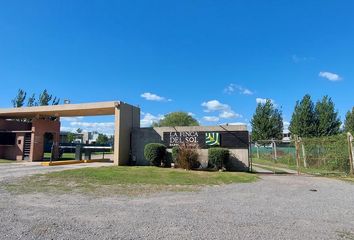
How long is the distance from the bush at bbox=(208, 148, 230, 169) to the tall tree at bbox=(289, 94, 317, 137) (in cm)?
1935

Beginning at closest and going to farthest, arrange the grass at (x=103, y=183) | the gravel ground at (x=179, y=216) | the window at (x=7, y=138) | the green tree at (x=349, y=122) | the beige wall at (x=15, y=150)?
the gravel ground at (x=179, y=216), the grass at (x=103, y=183), the beige wall at (x=15, y=150), the window at (x=7, y=138), the green tree at (x=349, y=122)

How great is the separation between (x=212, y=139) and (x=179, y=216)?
40.8ft

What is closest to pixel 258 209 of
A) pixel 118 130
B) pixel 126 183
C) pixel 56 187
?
pixel 126 183

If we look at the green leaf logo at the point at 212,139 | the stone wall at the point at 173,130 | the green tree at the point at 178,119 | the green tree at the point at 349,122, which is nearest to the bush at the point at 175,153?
the stone wall at the point at 173,130

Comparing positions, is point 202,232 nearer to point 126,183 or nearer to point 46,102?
point 126,183

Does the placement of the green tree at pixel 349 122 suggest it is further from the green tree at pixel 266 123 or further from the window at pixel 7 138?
the window at pixel 7 138

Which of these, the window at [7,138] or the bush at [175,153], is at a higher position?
the window at [7,138]

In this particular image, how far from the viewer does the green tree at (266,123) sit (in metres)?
36.3

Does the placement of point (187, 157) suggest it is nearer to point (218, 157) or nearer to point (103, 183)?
point (218, 157)

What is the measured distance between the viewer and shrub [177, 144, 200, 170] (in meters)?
17.8

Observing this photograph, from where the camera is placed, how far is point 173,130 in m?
19.8

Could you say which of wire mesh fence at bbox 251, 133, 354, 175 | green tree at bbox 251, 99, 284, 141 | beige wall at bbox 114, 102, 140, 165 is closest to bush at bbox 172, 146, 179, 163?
beige wall at bbox 114, 102, 140, 165

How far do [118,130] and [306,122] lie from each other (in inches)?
926

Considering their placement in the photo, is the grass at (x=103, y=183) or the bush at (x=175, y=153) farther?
the bush at (x=175, y=153)
